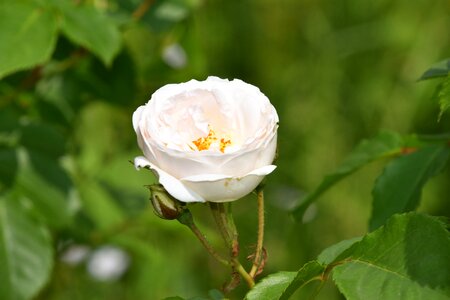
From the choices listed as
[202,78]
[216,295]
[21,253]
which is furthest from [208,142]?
[202,78]

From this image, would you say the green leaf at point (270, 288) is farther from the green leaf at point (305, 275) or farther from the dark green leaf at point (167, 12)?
the dark green leaf at point (167, 12)

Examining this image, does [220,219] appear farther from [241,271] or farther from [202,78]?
[202,78]

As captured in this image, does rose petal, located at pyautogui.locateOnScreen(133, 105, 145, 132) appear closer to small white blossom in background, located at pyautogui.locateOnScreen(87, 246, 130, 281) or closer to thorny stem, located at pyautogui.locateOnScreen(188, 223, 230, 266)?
thorny stem, located at pyautogui.locateOnScreen(188, 223, 230, 266)

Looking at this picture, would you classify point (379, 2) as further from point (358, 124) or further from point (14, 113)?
point (14, 113)

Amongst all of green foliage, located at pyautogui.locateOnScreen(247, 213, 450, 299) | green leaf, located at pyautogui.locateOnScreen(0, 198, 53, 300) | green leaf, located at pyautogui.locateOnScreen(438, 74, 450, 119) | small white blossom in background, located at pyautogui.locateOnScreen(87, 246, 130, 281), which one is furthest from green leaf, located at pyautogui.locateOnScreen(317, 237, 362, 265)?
small white blossom in background, located at pyautogui.locateOnScreen(87, 246, 130, 281)

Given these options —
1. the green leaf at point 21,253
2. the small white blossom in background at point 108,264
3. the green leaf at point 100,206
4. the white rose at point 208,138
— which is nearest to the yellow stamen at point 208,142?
the white rose at point 208,138
